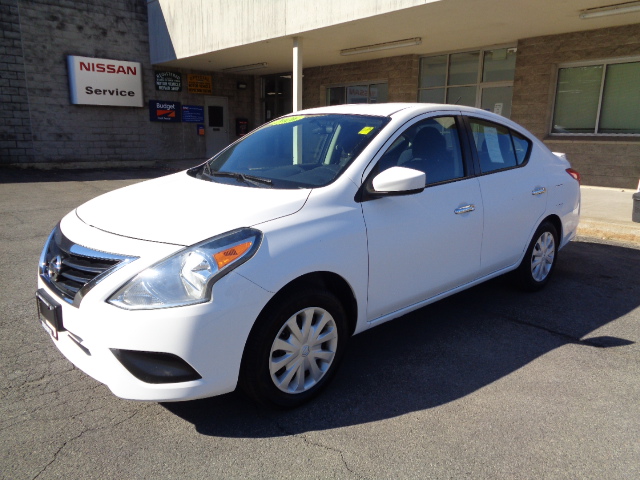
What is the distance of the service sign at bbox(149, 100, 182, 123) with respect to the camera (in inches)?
678

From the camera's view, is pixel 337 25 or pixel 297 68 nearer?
pixel 337 25

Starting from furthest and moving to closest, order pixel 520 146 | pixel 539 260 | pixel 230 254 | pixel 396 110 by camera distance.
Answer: pixel 539 260 < pixel 520 146 < pixel 396 110 < pixel 230 254

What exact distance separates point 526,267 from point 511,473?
2.60 m

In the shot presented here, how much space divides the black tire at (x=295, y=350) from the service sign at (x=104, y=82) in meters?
15.7

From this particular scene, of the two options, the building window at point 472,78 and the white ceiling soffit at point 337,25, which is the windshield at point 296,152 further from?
the building window at point 472,78

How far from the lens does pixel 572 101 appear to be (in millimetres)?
11531

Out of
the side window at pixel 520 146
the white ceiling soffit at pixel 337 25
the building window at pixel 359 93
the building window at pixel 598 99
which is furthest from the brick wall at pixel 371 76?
the side window at pixel 520 146

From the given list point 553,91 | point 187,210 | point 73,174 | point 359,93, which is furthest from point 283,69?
point 187,210

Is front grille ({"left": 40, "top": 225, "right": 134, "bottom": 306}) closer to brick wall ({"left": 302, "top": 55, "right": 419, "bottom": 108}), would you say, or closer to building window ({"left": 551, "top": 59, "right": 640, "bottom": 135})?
building window ({"left": 551, "top": 59, "right": 640, "bottom": 135})

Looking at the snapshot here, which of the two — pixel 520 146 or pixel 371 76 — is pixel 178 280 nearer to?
pixel 520 146

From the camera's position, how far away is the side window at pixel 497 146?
3919 millimetres

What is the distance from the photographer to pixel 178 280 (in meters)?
2.27

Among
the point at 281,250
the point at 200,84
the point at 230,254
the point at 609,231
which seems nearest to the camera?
the point at 230,254

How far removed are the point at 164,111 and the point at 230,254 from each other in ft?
54.7
